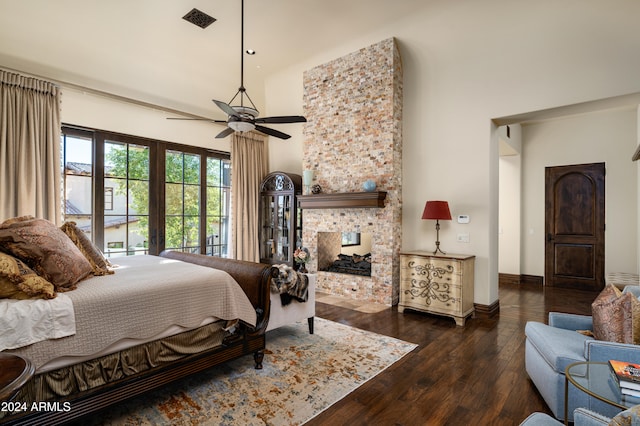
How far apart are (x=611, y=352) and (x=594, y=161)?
5.61 meters

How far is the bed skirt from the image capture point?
5.94ft

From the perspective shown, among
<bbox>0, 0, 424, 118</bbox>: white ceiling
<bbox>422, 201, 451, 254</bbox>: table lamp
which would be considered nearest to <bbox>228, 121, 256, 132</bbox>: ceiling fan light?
<bbox>0, 0, 424, 118</bbox>: white ceiling

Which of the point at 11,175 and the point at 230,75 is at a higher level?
the point at 230,75

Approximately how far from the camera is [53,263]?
208cm

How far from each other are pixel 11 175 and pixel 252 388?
13.2 feet

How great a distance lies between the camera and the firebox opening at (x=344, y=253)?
17.9ft

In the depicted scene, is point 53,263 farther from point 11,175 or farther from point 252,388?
point 11,175

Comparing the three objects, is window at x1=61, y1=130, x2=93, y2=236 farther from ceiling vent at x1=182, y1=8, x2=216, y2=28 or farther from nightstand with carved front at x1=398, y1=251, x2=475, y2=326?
nightstand with carved front at x1=398, y1=251, x2=475, y2=326

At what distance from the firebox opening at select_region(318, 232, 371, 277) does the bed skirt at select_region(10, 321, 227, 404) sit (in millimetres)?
3138

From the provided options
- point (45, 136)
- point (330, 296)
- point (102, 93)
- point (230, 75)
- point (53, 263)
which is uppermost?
point (230, 75)

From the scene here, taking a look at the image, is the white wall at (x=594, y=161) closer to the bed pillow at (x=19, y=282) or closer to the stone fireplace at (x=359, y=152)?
the stone fireplace at (x=359, y=152)

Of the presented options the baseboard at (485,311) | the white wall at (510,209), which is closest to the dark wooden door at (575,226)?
the white wall at (510,209)

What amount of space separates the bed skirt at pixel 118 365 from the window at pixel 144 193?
10.9 ft

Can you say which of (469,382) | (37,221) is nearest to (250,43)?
(37,221)
